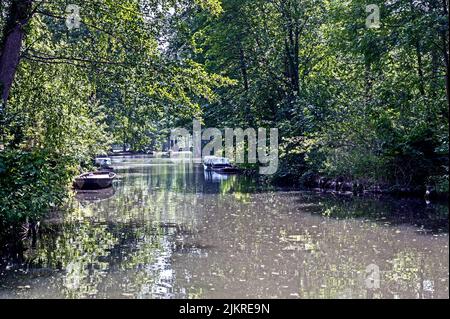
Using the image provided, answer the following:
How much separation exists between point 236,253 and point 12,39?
301 inches

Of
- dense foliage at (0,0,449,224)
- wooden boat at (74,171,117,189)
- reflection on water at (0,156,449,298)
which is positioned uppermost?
dense foliage at (0,0,449,224)

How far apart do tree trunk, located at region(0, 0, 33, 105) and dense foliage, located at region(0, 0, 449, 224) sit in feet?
0.08

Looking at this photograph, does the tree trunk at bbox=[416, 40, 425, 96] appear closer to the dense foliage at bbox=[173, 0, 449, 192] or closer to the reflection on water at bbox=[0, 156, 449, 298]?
the dense foliage at bbox=[173, 0, 449, 192]

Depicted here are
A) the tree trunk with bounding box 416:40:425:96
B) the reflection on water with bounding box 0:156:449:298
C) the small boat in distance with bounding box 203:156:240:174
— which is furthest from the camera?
the small boat in distance with bounding box 203:156:240:174

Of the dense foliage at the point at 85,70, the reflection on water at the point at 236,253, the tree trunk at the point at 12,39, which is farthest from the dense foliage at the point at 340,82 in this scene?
the tree trunk at the point at 12,39

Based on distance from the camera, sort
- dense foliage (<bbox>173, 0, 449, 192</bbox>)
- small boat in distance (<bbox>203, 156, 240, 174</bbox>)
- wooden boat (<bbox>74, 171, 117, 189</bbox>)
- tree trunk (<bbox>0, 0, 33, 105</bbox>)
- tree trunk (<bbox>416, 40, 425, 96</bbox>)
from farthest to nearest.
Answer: small boat in distance (<bbox>203, 156, 240, 174</bbox>)
wooden boat (<bbox>74, 171, 117, 189</bbox>)
tree trunk (<bbox>416, 40, 425, 96</bbox>)
dense foliage (<bbox>173, 0, 449, 192</bbox>)
tree trunk (<bbox>0, 0, 33, 105</bbox>)

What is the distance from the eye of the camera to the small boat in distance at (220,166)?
125ft

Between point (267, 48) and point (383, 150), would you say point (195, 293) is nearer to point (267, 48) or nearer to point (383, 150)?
point (383, 150)

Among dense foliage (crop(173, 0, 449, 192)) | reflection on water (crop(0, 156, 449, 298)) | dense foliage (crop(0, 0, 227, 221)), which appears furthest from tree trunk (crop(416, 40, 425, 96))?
dense foliage (crop(0, 0, 227, 221))

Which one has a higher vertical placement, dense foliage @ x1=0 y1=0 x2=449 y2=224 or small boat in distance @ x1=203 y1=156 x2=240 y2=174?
dense foliage @ x1=0 y1=0 x2=449 y2=224

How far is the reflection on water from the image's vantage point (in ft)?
24.4

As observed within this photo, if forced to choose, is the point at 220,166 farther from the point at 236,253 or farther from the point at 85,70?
the point at 236,253

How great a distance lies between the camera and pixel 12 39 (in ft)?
41.9
